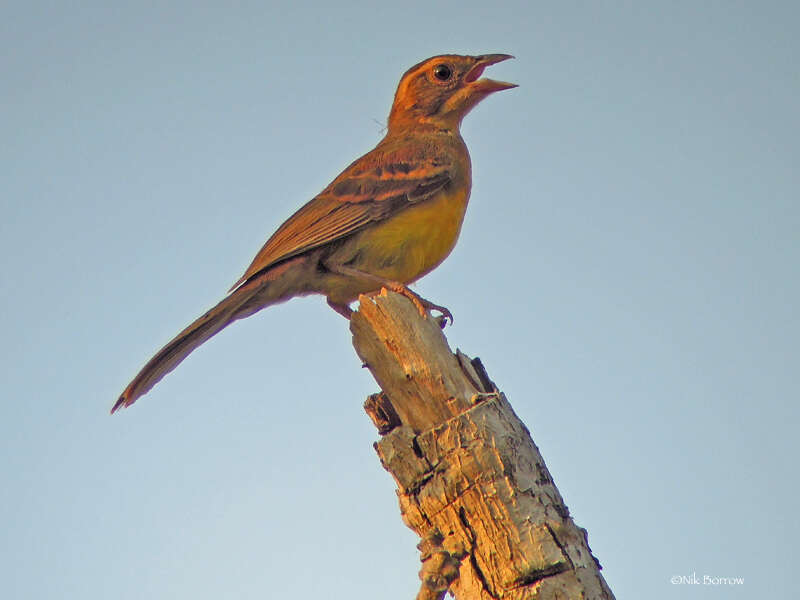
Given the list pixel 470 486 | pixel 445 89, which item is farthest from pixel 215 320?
pixel 445 89

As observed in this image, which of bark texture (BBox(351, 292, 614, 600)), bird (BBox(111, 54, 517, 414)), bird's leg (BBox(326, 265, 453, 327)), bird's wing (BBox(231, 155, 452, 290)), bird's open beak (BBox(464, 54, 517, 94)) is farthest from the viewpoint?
bird's open beak (BBox(464, 54, 517, 94))

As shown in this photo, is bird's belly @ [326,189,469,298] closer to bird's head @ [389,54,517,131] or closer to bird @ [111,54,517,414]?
bird @ [111,54,517,414]

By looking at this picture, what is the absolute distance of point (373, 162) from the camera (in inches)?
261

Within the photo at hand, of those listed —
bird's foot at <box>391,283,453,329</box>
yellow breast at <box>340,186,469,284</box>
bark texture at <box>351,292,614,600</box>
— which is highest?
yellow breast at <box>340,186,469,284</box>

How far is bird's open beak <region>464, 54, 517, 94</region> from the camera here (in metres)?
7.01

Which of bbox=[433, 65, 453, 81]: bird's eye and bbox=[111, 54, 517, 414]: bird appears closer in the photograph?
bbox=[111, 54, 517, 414]: bird

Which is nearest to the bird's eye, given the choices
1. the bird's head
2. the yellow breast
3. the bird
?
the bird's head

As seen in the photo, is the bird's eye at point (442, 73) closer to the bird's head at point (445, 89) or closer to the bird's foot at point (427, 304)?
the bird's head at point (445, 89)

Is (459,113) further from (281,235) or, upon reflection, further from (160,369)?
(160,369)

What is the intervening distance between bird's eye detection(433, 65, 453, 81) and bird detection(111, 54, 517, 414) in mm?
762

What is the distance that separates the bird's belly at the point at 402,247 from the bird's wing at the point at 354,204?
0.25 feet

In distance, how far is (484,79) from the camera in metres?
7.07

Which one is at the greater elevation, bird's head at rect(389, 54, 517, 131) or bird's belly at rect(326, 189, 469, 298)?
bird's head at rect(389, 54, 517, 131)

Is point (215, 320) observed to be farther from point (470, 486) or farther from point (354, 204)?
point (470, 486)
